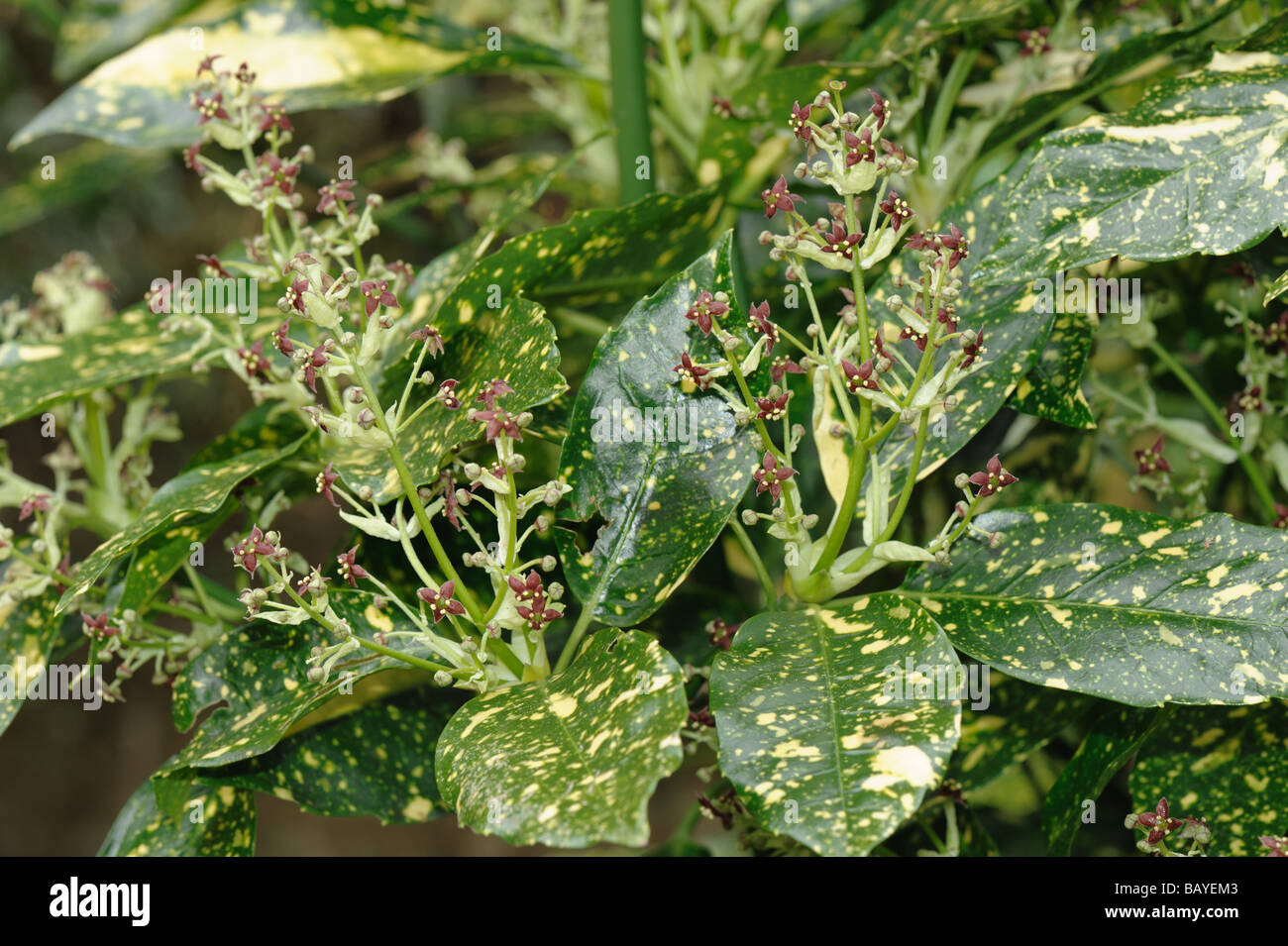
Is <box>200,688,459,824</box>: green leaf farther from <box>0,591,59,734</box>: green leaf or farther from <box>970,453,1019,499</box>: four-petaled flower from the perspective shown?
<box>970,453,1019,499</box>: four-petaled flower

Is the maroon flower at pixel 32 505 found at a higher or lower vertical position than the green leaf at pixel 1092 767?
higher

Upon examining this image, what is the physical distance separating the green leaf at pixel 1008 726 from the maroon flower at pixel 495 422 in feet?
1.14

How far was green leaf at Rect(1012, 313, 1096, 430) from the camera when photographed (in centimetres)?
64

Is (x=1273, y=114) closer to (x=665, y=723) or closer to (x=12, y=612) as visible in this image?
(x=665, y=723)

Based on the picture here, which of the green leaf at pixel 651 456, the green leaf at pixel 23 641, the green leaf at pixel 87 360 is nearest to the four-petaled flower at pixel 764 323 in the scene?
the green leaf at pixel 651 456

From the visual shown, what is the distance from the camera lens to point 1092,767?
64cm

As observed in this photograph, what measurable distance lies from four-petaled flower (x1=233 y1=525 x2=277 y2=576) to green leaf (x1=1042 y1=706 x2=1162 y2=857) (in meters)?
0.47

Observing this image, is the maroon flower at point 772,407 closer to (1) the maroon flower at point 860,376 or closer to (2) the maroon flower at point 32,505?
(1) the maroon flower at point 860,376

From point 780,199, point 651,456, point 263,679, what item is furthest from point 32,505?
point 780,199

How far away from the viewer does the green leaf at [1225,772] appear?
620mm

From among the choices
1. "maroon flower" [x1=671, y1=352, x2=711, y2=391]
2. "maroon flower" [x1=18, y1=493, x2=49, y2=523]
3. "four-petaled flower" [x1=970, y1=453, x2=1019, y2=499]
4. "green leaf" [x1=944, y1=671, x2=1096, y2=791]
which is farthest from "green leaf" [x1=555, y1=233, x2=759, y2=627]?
"maroon flower" [x1=18, y1=493, x2=49, y2=523]

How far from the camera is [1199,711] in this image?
659mm
